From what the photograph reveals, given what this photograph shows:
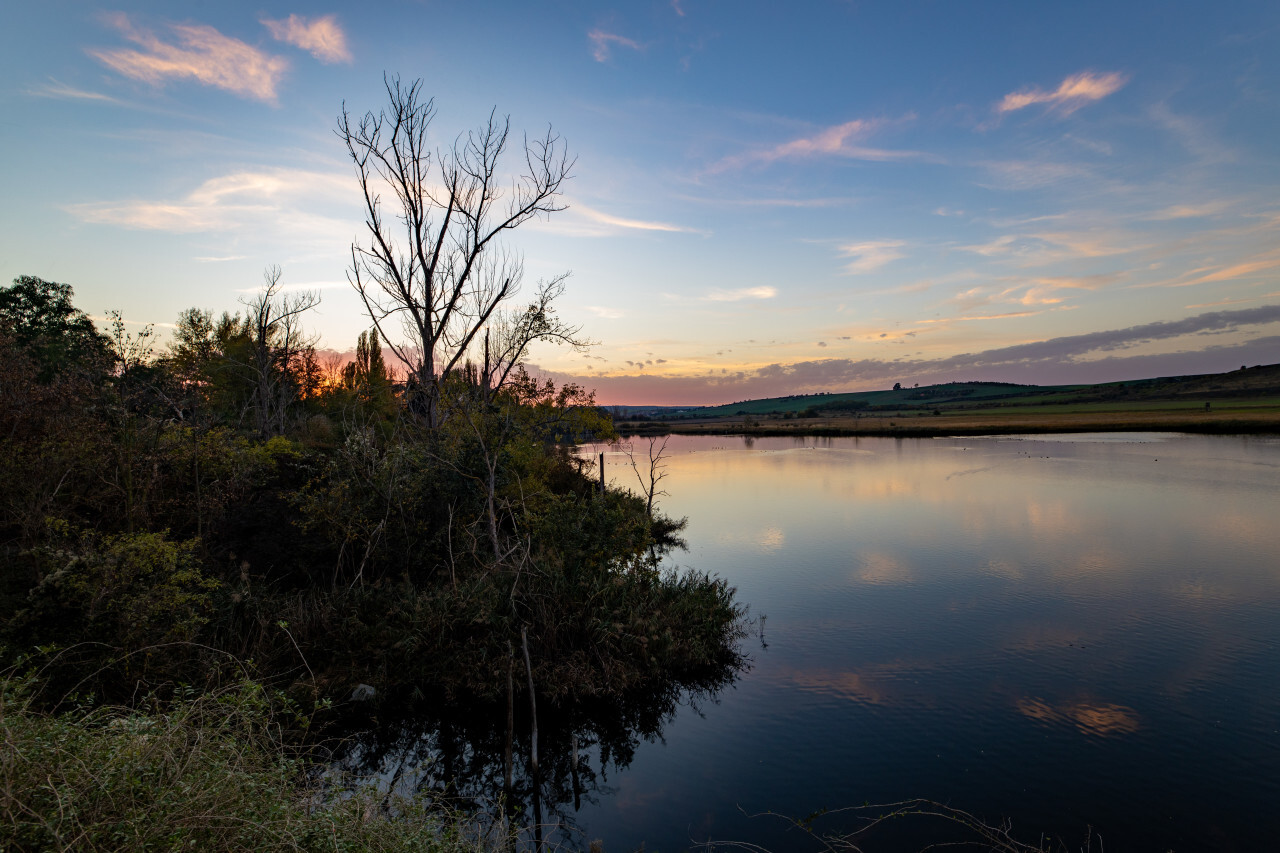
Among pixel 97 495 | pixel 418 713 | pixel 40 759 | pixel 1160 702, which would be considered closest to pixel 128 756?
pixel 40 759

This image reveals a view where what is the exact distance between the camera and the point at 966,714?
32.8ft

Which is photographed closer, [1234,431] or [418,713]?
[418,713]

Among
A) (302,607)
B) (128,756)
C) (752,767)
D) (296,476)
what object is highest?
(296,476)

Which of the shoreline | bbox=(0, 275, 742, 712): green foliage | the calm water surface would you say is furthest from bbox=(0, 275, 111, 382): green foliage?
the shoreline

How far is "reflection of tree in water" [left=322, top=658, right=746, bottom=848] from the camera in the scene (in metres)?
7.97

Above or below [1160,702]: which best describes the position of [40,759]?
above

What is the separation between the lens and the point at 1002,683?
11.0m

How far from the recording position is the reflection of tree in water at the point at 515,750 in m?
7.97

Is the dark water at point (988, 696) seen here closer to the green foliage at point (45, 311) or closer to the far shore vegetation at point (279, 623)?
the far shore vegetation at point (279, 623)

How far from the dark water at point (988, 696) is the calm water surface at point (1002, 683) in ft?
0.14

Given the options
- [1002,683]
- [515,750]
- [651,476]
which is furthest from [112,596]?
[1002,683]

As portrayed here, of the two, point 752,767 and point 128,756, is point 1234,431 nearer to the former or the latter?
point 752,767

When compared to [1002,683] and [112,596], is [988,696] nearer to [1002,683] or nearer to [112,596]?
[1002,683]

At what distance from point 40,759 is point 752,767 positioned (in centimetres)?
783
